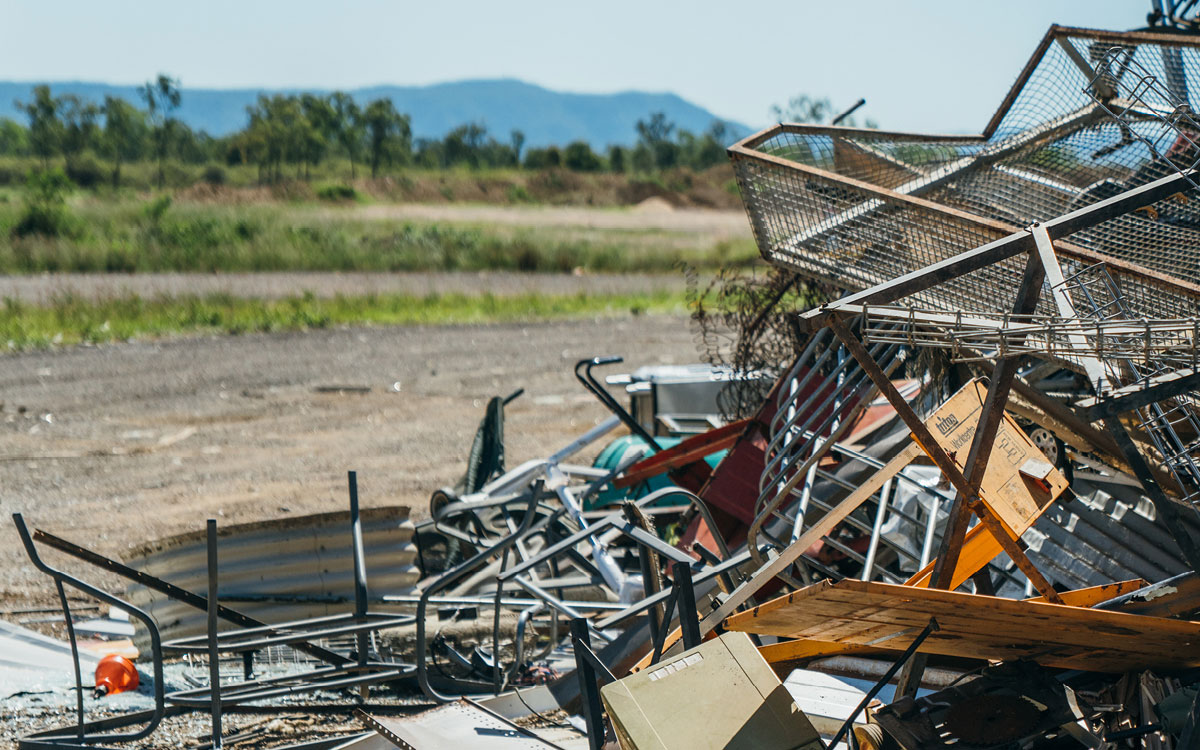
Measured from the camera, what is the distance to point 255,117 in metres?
64.9

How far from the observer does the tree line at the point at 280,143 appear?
191ft

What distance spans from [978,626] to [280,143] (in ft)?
215

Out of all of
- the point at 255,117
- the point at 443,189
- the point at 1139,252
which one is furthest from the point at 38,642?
the point at 255,117

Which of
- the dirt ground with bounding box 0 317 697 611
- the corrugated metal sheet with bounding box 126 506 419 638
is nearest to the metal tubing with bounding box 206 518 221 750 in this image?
the corrugated metal sheet with bounding box 126 506 419 638

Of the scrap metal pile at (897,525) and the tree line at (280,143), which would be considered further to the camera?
the tree line at (280,143)

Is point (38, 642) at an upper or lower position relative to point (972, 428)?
lower

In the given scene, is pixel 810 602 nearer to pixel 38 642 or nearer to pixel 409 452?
pixel 38 642

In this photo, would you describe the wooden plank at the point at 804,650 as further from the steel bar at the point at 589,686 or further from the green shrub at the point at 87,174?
the green shrub at the point at 87,174

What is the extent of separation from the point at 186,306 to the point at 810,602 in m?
15.7

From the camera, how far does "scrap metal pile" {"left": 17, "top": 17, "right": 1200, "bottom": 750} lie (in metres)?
2.43

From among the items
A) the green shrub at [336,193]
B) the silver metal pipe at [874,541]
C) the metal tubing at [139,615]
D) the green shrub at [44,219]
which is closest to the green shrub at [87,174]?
the green shrub at [336,193]

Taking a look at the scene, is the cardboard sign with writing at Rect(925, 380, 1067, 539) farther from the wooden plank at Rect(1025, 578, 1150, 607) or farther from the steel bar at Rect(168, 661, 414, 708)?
the steel bar at Rect(168, 661, 414, 708)

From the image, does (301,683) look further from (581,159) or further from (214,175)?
(581,159)

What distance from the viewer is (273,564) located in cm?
436
